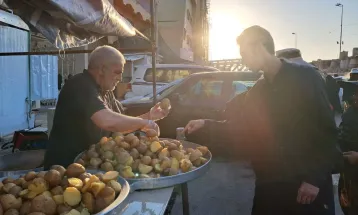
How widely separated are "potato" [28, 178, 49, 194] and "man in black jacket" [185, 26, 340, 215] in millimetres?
1534

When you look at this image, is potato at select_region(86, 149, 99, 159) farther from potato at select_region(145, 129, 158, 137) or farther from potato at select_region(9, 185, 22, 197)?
potato at select_region(9, 185, 22, 197)

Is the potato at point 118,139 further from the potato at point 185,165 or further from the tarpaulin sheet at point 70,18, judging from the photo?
the tarpaulin sheet at point 70,18

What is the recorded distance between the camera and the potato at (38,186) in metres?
1.33

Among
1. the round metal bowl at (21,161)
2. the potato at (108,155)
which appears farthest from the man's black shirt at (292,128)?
the round metal bowl at (21,161)

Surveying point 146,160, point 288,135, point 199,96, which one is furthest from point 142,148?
point 199,96

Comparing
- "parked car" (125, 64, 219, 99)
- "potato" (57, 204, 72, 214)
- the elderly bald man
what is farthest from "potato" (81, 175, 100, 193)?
"parked car" (125, 64, 219, 99)

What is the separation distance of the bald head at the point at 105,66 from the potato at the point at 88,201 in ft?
4.27

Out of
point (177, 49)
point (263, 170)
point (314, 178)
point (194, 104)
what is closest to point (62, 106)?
point (263, 170)

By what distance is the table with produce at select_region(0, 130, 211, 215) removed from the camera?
1.26 m

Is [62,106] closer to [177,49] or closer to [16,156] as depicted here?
[16,156]

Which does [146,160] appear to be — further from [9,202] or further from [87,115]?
[9,202]

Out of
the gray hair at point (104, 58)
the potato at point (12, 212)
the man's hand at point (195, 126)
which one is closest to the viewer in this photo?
the potato at point (12, 212)

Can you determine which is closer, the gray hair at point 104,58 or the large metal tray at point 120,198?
the large metal tray at point 120,198

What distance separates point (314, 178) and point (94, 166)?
142 cm
